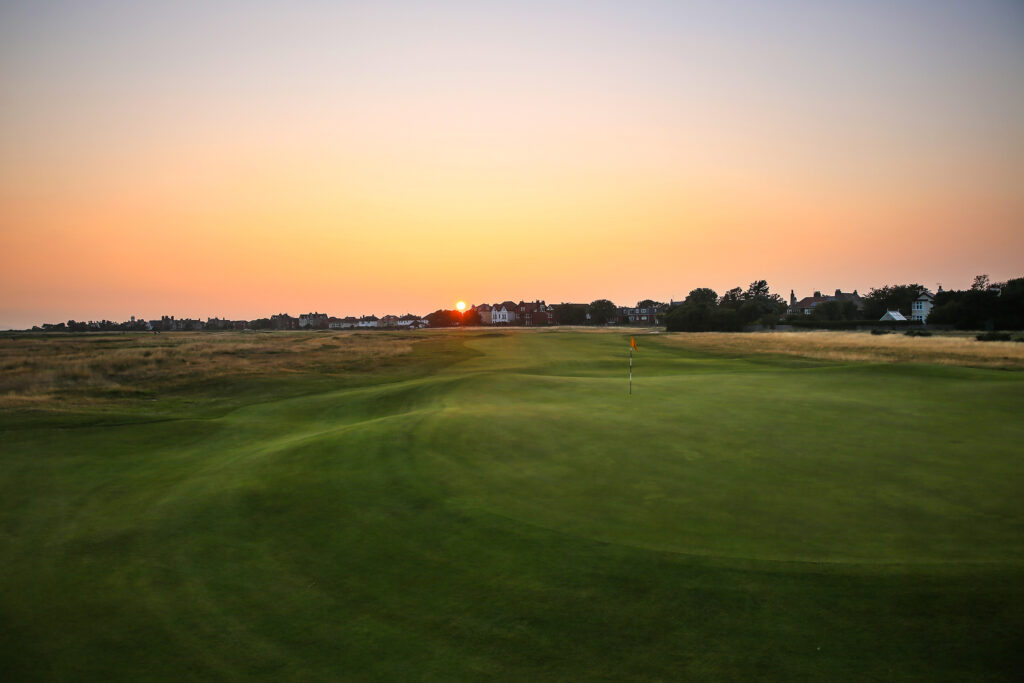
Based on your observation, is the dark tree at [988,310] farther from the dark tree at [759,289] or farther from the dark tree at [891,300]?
the dark tree at [759,289]

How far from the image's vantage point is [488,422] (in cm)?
1266

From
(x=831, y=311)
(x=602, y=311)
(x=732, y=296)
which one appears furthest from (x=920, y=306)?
(x=602, y=311)

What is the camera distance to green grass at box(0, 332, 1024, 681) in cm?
453

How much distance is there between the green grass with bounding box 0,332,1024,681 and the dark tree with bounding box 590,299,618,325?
152 m

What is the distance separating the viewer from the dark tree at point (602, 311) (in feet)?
539

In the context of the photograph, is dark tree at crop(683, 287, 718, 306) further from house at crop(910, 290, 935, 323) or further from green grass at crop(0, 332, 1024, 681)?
green grass at crop(0, 332, 1024, 681)

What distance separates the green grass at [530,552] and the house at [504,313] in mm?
172813

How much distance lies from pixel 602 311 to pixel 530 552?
161328 millimetres

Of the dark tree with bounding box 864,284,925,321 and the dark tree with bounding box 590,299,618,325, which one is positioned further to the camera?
the dark tree with bounding box 590,299,618,325

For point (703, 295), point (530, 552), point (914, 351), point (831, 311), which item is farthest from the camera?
point (703, 295)

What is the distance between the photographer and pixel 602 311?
164750mm

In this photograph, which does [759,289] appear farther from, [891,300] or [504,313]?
[504,313]

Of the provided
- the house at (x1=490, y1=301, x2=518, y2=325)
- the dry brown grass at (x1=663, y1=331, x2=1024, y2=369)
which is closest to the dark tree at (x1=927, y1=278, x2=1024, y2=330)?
the dry brown grass at (x1=663, y1=331, x2=1024, y2=369)

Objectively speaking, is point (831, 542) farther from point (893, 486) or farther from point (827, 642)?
point (893, 486)
